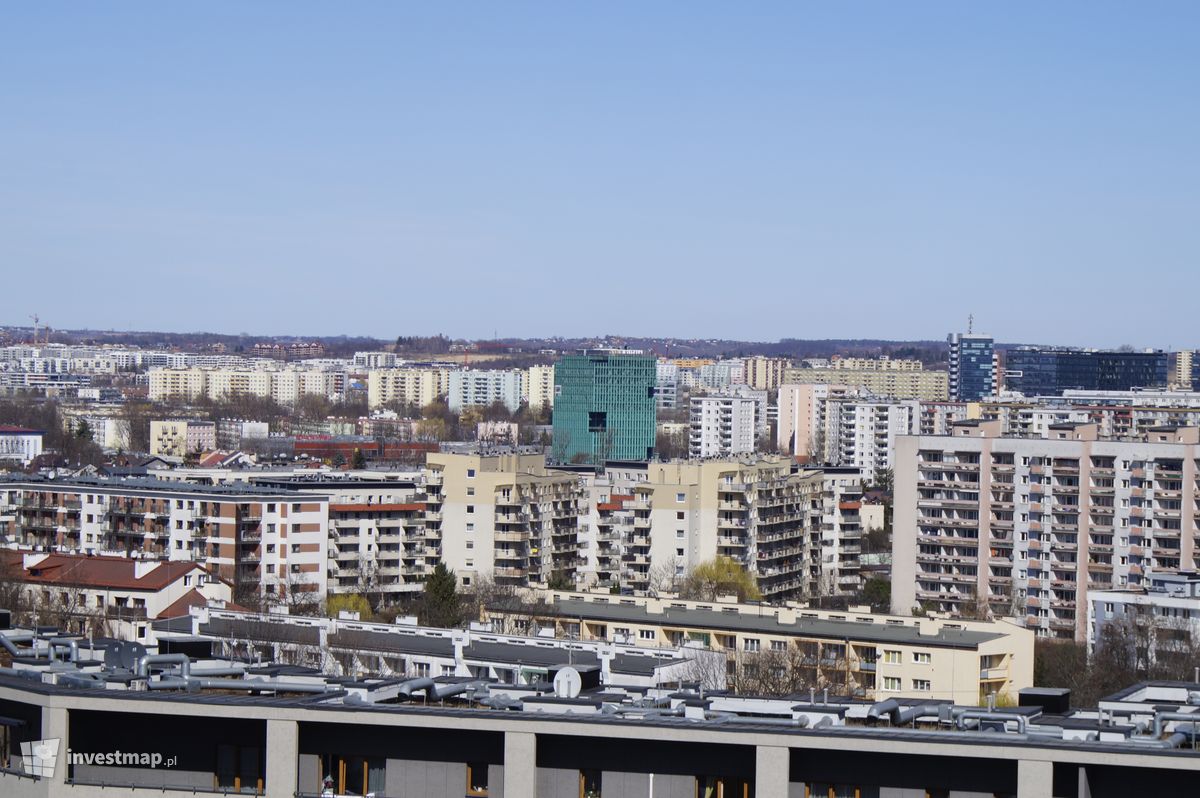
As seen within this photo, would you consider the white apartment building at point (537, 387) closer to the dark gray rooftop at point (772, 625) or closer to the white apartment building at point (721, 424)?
the white apartment building at point (721, 424)

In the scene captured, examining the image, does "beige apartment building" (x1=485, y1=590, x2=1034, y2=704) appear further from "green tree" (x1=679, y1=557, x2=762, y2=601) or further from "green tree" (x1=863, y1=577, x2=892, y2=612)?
"green tree" (x1=863, y1=577, x2=892, y2=612)

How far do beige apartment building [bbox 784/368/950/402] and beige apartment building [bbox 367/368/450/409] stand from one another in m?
17.5

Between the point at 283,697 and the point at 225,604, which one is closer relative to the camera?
the point at 283,697

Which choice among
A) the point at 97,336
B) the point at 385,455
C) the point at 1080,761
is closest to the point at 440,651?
the point at 1080,761

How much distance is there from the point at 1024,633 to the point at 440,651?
6.10 m

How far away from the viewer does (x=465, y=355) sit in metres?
150

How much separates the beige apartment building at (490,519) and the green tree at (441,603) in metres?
3.98

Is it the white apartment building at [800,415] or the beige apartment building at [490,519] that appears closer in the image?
the beige apartment building at [490,519]

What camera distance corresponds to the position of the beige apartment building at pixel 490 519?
28781 millimetres

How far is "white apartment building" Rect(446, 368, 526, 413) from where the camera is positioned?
92.8m

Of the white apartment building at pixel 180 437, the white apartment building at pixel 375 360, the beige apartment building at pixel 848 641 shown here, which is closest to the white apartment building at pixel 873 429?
the white apartment building at pixel 180 437

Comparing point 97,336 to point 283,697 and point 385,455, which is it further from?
point 283,697

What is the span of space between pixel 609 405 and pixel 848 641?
1735 inches

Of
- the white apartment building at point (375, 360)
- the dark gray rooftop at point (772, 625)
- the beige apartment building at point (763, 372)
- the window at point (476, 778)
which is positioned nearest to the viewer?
the window at point (476, 778)
